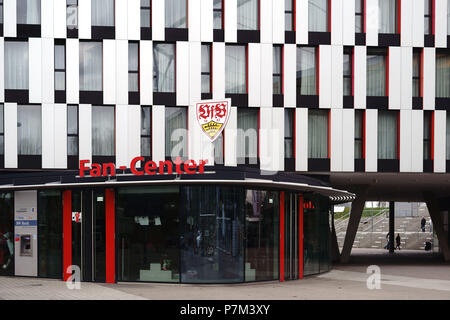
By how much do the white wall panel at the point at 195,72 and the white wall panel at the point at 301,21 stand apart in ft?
14.6

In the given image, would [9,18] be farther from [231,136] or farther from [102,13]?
[231,136]

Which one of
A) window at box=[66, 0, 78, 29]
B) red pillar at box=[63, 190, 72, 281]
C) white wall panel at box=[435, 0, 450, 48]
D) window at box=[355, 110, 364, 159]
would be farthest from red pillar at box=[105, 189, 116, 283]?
white wall panel at box=[435, 0, 450, 48]

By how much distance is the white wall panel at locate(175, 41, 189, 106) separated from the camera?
2720 centimetres

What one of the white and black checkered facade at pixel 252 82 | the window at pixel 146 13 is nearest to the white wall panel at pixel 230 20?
the white and black checkered facade at pixel 252 82

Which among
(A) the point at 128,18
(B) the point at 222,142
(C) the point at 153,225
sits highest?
(A) the point at 128,18

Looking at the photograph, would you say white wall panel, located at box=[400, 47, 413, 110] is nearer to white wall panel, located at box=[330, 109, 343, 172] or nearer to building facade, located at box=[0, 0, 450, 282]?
building facade, located at box=[0, 0, 450, 282]

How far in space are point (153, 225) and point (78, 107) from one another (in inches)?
383

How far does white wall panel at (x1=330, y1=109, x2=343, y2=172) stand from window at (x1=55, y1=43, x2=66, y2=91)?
11.8m

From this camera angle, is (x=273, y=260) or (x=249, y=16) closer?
(x=273, y=260)

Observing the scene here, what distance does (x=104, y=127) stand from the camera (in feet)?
89.6

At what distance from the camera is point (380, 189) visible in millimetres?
35938

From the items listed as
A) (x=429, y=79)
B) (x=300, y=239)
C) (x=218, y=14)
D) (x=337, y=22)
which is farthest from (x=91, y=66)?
(x=429, y=79)

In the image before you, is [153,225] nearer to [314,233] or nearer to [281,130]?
[314,233]
